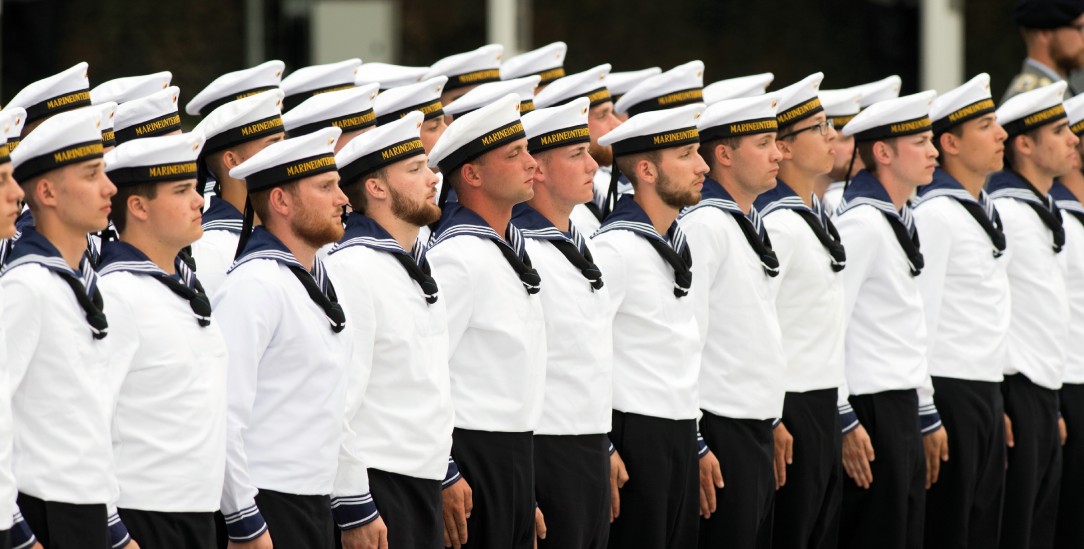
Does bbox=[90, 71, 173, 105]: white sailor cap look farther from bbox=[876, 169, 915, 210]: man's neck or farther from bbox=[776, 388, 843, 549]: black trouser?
bbox=[876, 169, 915, 210]: man's neck

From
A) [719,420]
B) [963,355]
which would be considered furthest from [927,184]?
[719,420]

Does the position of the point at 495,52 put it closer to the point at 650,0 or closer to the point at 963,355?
the point at 963,355

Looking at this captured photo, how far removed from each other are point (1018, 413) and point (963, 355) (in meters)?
0.49

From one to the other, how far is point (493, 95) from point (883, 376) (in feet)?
5.88

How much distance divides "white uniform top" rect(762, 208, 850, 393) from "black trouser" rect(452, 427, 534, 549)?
1394 mm

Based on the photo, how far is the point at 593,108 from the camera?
7371 millimetres

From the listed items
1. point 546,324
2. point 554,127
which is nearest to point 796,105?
point 554,127

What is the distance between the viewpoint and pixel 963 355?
6.99 meters

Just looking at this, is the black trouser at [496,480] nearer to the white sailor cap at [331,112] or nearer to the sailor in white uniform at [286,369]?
the sailor in white uniform at [286,369]

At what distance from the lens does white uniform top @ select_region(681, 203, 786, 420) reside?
20.2 feet

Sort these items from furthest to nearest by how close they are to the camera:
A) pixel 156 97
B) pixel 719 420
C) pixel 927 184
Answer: pixel 927 184, pixel 719 420, pixel 156 97

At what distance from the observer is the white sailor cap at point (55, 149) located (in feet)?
14.3

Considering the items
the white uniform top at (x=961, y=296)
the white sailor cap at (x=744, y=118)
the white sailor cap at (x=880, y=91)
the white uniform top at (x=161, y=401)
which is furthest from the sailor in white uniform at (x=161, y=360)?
the white sailor cap at (x=880, y=91)

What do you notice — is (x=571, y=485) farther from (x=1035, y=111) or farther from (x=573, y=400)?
(x=1035, y=111)
